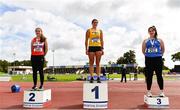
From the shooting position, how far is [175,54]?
152 meters

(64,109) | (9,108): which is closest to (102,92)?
(64,109)

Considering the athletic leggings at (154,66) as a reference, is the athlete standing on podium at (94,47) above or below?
above

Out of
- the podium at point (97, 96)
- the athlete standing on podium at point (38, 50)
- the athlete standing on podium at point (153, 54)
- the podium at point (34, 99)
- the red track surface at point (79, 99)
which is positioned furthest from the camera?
the athlete standing on podium at point (38, 50)

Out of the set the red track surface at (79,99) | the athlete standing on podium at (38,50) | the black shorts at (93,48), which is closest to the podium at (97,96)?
the red track surface at (79,99)

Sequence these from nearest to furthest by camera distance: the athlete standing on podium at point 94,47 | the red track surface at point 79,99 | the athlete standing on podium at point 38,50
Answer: the red track surface at point 79,99, the athlete standing on podium at point 94,47, the athlete standing on podium at point 38,50

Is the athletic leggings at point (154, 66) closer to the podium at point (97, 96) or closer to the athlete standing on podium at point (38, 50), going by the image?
the podium at point (97, 96)

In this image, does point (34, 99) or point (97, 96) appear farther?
point (34, 99)

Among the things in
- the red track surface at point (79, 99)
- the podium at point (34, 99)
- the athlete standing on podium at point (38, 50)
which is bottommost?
the red track surface at point (79, 99)

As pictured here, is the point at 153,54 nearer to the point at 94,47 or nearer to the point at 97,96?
the point at 94,47

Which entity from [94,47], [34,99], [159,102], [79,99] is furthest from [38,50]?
[159,102]

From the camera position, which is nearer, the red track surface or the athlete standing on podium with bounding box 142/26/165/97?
the athlete standing on podium with bounding box 142/26/165/97

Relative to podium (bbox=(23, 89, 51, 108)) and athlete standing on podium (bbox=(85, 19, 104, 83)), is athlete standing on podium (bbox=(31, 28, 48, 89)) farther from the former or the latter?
athlete standing on podium (bbox=(85, 19, 104, 83))

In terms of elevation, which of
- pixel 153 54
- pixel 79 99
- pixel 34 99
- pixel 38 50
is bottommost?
pixel 79 99

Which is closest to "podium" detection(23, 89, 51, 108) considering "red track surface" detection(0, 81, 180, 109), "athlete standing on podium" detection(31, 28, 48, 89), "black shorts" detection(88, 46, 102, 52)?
"red track surface" detection(0, 81, 180, 109)
